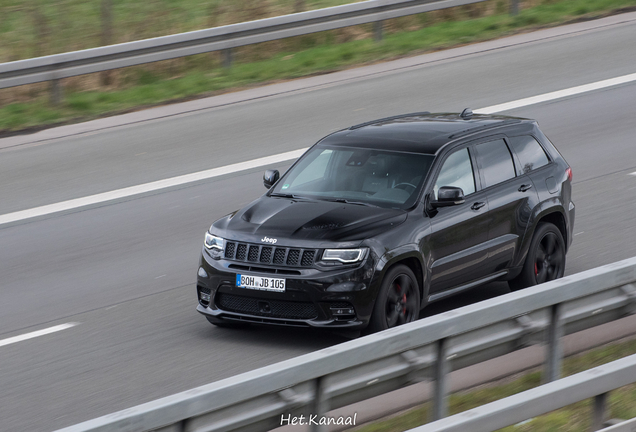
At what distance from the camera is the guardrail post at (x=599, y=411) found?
584cm

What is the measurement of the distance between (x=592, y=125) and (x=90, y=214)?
7614mm

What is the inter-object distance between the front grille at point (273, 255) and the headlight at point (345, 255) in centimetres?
10

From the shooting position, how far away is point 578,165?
1391cm

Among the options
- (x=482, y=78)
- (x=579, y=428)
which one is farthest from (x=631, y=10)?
(x=579, y=428)

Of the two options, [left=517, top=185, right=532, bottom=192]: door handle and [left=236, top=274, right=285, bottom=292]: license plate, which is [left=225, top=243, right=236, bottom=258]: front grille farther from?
[left=517, top=185, right=532, bottom=192]: door handle

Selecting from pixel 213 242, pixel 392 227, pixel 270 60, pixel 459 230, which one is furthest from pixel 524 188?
pixel 270 60

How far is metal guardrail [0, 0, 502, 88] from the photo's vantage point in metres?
16.9

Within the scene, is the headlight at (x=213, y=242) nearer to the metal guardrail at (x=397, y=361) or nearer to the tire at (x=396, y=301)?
the tire at (x=396, y=301)

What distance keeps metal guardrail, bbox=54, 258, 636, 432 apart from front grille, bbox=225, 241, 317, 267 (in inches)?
89.6

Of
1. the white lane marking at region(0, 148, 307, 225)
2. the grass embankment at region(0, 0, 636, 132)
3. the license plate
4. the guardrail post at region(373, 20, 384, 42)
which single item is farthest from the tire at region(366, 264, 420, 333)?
the guardrail post at region(373, 20, 384, 42)

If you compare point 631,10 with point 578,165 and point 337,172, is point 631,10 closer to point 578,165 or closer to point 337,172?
point 578,165

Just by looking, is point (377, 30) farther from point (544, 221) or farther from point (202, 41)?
point (544, 221)

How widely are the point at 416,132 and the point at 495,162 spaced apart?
0.75 m

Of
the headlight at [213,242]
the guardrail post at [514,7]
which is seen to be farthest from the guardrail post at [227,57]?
the headlight at [213,242]
